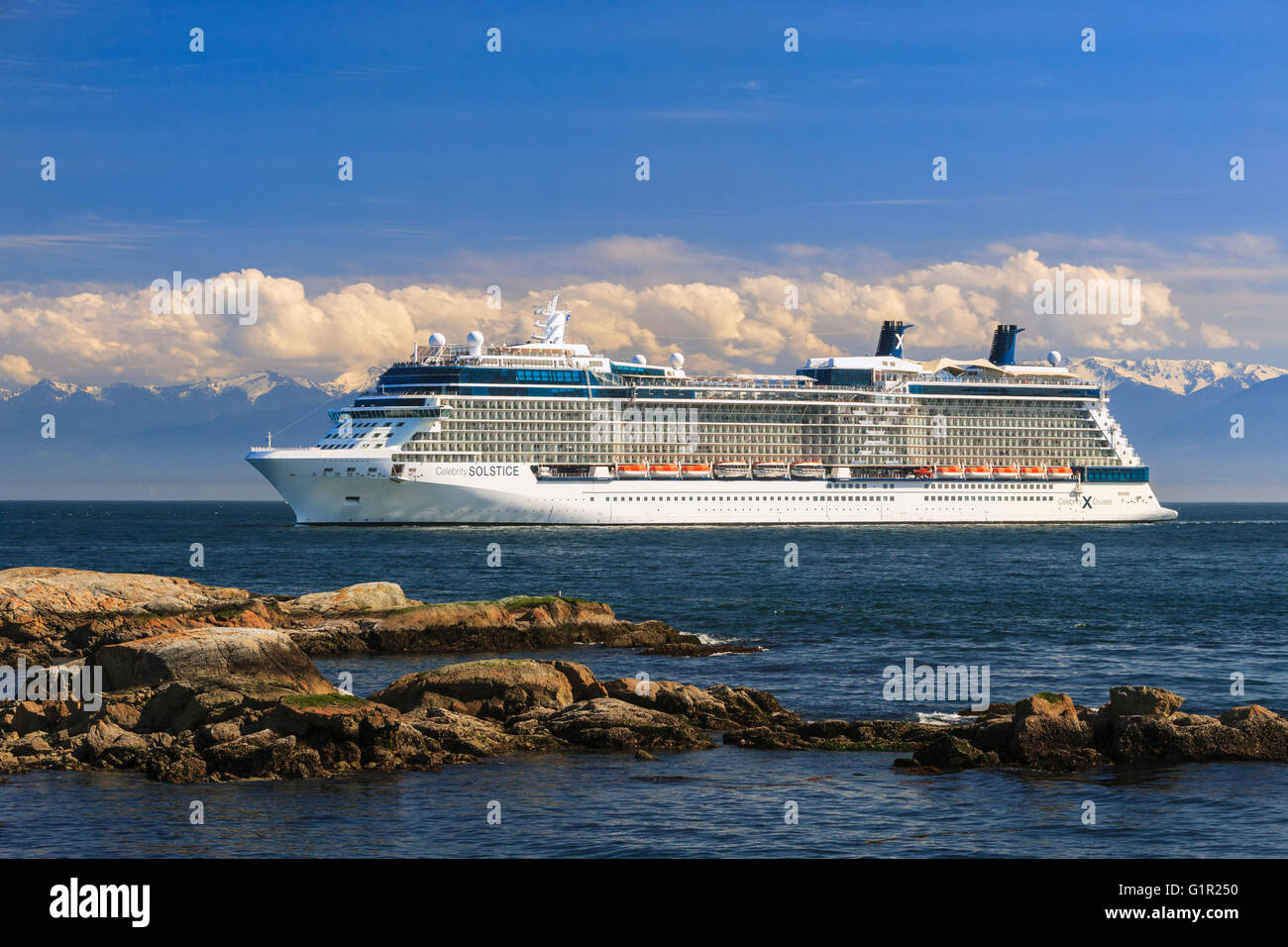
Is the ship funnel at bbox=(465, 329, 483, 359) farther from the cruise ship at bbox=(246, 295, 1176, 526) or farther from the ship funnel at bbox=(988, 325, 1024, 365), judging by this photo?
the ship funnel at bbox=(988, 325, 1024, 365)

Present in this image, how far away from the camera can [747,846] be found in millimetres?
17844

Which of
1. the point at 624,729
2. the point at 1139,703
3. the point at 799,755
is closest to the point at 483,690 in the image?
the point at 624,729

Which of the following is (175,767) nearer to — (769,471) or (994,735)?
(994,735)

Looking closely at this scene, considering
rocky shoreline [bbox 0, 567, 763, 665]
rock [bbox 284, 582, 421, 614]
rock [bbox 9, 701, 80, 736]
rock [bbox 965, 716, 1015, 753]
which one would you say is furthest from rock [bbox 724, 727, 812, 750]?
rock [bbox 284, 582, 421, 614]

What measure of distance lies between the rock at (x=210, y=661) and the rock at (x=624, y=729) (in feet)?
17.9

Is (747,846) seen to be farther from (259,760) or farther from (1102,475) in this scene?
(1102,475)

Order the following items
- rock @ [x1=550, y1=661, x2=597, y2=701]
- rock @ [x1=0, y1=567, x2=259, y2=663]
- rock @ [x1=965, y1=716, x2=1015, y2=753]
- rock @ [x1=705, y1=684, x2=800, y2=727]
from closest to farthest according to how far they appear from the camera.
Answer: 1. rock @ [x1=965, y1=716, x2=1015, y2=753]
2. rock @ [x1=705, y1=684, x2=800, y2=727]
3. rock @ [x1=550, y1=661, x2=597, y2=701]
4. rock @ [x1=0, y1=567, x2=259, y2=663]

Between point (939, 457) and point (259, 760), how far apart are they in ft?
335

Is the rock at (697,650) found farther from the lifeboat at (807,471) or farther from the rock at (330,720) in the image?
the lifeboat at (807,471)

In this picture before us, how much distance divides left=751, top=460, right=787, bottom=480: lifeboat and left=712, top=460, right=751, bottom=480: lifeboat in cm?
74

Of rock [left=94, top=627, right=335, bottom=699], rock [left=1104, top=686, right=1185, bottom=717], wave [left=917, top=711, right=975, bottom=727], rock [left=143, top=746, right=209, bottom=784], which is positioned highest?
rock [left=94, top=627, right=335, bottom=699]

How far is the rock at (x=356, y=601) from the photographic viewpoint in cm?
4212

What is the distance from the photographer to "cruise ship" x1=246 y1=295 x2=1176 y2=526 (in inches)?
3848
